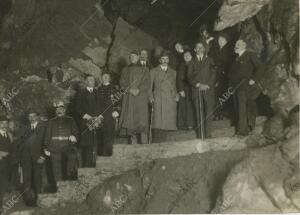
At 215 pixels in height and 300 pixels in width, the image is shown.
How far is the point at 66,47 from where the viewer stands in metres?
10.7

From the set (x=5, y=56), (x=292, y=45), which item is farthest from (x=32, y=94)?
(x=292, y=45)

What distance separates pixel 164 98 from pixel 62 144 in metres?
1.85

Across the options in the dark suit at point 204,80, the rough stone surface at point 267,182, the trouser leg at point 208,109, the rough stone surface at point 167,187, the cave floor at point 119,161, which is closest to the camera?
the rough stone surface at point 267,182

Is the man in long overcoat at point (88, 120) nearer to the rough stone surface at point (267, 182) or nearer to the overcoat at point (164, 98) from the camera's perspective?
the overcoat at point (164, 98)

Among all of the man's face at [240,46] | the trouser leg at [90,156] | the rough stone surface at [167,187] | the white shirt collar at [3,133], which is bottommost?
the rough stone surface at [167,187]

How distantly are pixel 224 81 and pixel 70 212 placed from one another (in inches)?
134

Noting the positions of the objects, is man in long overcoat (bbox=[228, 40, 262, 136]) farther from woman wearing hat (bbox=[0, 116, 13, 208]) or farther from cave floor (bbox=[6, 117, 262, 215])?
woman wearing hat (bbox=[0, 116, 13, 208])

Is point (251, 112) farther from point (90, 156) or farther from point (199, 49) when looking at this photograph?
point (90, 156)

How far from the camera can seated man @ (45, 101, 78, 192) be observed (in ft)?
27.5

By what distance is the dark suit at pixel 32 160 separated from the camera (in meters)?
8.42

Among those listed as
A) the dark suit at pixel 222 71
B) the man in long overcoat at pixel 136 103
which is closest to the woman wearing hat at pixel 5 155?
the man in long overcoat at pixel 136 103

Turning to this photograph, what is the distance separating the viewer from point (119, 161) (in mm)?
8422

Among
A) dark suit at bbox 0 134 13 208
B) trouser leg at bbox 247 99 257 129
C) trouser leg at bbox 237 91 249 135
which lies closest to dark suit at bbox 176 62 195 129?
trouser leg at bbox 237 91 249 135

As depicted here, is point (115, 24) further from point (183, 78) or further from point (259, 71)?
point (259, 71)
